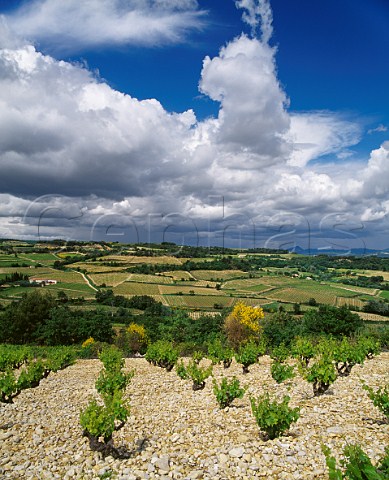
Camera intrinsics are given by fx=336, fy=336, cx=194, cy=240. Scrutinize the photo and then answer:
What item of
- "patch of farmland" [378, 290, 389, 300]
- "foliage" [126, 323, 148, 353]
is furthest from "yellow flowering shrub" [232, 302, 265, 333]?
"patch of farmland" [378, 290, 389, 300]

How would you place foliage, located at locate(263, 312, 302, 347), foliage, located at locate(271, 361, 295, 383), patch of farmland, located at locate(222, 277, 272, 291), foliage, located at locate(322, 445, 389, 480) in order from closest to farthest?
foliage, located at locate(322, 445, 389, 480)
foliage, located at locate(271, 361, 295, 383)
foliage, located at locate(263, 312, 302, 347)
patch of farmland, located at locate(222, 277, 272, 291)

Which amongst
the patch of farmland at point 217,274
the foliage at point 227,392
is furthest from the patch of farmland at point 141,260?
the foliage at point 227,392

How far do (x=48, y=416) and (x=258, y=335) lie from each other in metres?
43.6

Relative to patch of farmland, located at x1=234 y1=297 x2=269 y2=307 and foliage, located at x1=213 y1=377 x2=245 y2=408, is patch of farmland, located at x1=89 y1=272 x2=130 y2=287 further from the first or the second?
foliage, located at x1=213 y1=377 x2=245 y2=408

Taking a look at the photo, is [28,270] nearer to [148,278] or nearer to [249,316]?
[148,278]

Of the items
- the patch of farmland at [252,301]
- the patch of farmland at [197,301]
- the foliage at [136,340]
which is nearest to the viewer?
the foliage at [136,340]

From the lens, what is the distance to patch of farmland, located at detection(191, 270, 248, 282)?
453ft

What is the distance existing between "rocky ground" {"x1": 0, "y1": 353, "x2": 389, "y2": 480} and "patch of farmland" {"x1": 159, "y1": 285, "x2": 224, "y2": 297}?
298 feet

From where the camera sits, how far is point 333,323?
59125 mm

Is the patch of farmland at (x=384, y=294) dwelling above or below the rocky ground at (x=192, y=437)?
below

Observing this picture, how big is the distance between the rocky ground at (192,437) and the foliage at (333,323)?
131 ft

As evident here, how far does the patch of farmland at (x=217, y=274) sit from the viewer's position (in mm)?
137988

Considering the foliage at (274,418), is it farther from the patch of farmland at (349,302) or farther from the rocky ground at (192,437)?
the patch of farmland at (349,302)

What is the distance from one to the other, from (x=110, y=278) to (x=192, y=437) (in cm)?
11798
